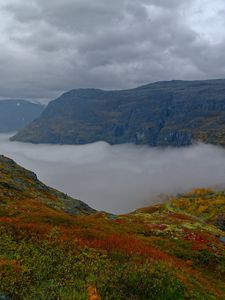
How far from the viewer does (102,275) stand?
805 inches

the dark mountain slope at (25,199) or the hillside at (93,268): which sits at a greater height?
the hillside at (93,268)

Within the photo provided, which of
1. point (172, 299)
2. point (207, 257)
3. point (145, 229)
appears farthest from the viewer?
point (145, 229)

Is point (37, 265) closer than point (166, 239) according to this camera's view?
Yes

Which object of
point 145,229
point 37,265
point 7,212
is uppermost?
point 37,265

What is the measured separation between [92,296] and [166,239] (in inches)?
1005

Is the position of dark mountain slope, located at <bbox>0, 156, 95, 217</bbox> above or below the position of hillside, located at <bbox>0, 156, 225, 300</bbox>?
below

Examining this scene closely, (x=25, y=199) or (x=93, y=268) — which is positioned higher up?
(x=93, y=268)

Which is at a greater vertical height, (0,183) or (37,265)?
(37,265)

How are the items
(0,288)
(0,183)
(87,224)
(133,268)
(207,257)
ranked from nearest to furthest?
1. (0,288)
2. (133,268)
3. (207,257)
4. (87,224)
5. (0,183)

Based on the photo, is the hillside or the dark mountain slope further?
the dark mountain slope

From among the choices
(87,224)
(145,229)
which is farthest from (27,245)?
(145,229)

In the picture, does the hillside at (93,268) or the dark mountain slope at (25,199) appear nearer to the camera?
the hillside at (93,268)

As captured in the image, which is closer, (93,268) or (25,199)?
(93,268)

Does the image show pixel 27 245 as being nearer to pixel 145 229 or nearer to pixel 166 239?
pixel 166 239
